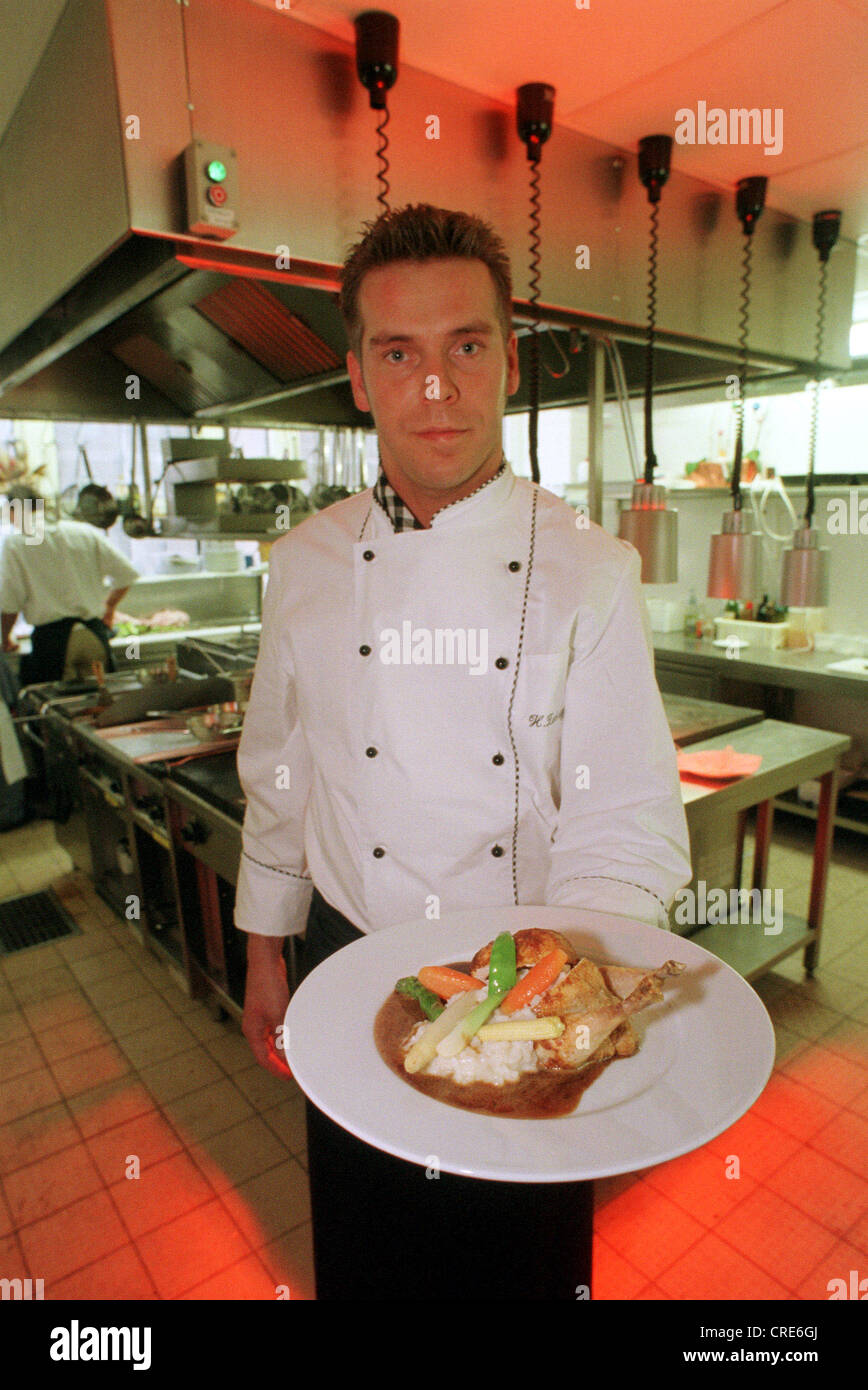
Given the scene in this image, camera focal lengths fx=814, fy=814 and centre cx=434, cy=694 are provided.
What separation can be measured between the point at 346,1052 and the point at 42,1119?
2122 millimetres

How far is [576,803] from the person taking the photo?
1294 millimetres

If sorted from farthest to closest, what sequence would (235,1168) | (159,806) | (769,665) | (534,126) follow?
(769,665)
(159,806)
(235,1168)
(534,126)

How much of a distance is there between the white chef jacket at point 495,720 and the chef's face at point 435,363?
0.35 feet

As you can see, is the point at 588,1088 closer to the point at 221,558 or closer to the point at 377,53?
the point at 377,53

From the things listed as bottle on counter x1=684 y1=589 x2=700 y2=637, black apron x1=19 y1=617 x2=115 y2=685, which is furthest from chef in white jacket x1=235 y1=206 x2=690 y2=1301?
bottle on counter x1=684 y1=589 x2=700 y2=637

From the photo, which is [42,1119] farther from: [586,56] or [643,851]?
[586,56]

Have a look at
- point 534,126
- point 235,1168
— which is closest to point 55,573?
point 235,1168

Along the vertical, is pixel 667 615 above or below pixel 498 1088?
above

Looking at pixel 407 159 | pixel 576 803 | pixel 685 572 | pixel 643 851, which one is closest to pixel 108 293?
pixel 407 159

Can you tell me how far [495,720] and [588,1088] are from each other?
0.59 meters

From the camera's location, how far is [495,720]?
52.5 inches

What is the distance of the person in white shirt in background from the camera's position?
16.0 feet

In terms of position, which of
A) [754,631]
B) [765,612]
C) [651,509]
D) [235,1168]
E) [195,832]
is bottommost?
[235,1168]

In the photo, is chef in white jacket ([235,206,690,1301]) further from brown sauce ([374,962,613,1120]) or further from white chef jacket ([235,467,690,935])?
brown sauce ([374,962,613,1120])
